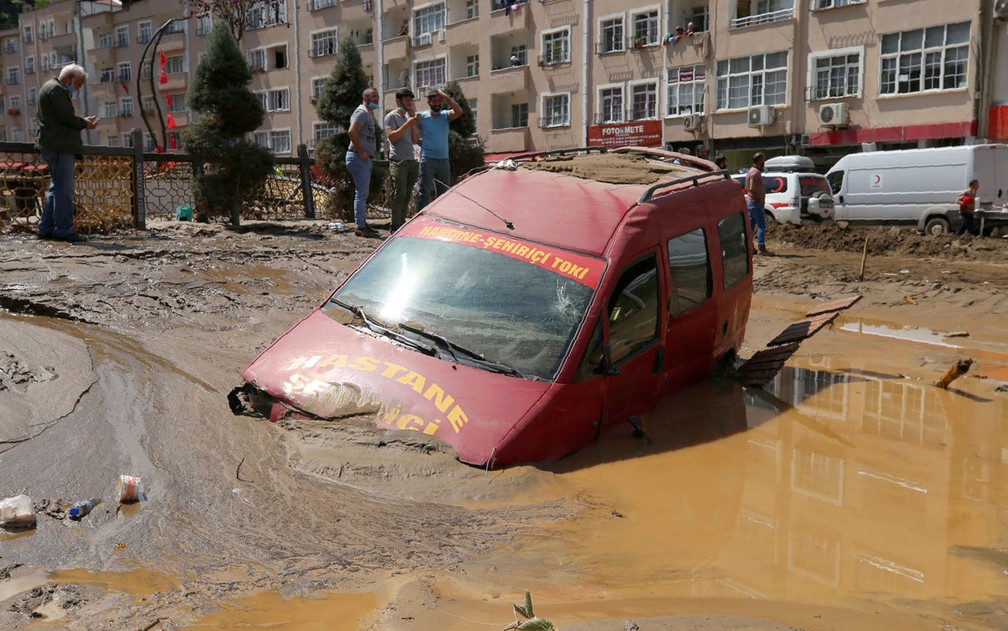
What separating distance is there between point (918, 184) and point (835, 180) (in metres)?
2.28

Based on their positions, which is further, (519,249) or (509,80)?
(509,80)

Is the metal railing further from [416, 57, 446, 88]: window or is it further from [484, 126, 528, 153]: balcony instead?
[416, 57, 446, 88]: window

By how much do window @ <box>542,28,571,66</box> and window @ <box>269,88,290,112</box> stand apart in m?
19.2

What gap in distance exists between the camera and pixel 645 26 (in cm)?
3691

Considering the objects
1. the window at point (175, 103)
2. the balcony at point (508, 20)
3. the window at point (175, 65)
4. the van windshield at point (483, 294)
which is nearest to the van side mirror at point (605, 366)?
the van windshield at point (483, 294)

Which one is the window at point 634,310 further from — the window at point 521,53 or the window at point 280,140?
the window at point 280,140

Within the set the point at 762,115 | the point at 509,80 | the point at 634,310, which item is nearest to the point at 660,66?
the point at 762,115

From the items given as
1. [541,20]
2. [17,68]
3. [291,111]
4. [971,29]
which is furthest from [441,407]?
[17,68]

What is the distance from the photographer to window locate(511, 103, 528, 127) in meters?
43.0

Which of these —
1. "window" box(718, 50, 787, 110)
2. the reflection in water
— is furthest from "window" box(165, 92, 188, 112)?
the reflection in water

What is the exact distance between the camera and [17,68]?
73000 mm

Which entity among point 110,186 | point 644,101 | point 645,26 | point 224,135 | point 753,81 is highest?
point 645,26

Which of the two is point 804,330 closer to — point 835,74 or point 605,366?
point 605,366

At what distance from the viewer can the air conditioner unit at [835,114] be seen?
101ft
